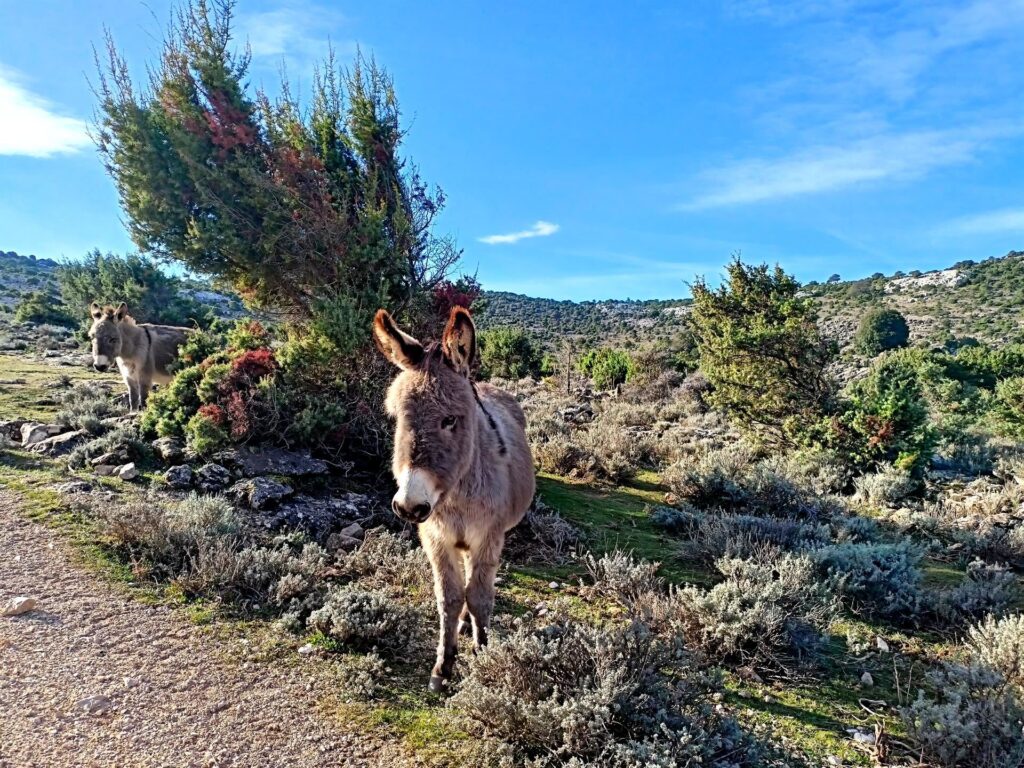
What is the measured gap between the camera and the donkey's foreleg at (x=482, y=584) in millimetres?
3920

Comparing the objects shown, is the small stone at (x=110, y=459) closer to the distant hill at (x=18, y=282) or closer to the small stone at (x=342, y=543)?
the small stone at (x=342, y=543)

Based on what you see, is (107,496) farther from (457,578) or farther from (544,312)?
(544,312)

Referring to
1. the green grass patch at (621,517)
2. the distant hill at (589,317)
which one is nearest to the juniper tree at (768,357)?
the green grass patch at (621,517)

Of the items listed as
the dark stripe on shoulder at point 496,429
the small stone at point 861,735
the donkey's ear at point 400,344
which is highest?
the donkey's ear at point 400,344

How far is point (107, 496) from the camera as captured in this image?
6.13m

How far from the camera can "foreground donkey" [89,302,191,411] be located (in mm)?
10852

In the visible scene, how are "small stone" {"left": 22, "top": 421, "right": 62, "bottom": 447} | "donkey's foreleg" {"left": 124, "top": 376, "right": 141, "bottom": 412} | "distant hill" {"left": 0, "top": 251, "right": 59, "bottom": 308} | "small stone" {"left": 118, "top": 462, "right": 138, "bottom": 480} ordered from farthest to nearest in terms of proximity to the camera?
"distant hill" {"left": 0, "top": 251, "right": 59, "bottom": 308}, "donkey's foreleg" {"left": 124, "top": 376, "right": 141, "bottom": 412}, "small stone" {"left": 22, "top": 421, "right": 62, "bottom": 447}, "small stone" {"left": 118, "top": 462, "right": 138, "bottom": 480}

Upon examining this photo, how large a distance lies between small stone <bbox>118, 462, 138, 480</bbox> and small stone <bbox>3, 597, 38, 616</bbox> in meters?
2.88

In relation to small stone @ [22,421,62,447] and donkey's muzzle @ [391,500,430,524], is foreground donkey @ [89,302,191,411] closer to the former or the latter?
small stone @ [22,421,62,447]

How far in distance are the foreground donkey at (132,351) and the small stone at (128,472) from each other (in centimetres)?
425

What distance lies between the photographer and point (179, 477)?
6801mm

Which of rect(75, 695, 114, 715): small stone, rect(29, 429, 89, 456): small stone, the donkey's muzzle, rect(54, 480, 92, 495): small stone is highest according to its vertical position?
the donkey's muzzle

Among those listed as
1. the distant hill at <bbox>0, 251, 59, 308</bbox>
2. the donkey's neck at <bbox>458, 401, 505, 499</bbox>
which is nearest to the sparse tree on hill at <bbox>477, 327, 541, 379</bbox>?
the donkey's neck at <bbox>458, 401, 505, 499</bbox>

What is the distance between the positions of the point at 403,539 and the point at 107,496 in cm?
348
